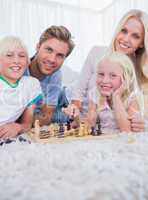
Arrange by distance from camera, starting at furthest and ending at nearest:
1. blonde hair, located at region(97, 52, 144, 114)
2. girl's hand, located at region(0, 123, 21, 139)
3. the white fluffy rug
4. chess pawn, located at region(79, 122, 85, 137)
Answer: blonde hair, located at region(97, 52, 144, 114) < chess pawn, located at region(79, 122, 85, 137) < girl's hand, located at region(0, 123, 21, 139) < the white fluffy rug

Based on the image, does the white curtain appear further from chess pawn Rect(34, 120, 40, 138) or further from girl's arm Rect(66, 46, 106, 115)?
chess pawn Rect(34, 120, 40, 138)

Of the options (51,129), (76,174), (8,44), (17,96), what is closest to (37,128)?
(51,129)

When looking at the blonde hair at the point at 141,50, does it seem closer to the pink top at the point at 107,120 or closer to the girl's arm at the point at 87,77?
the girl's arm at the point at 87,77

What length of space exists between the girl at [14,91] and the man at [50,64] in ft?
0.16

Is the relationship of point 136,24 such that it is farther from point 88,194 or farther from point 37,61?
point 88,194

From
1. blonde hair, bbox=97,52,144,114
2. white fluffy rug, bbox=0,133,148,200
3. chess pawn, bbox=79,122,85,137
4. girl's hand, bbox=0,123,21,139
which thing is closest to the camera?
white fluffy rug, bbox=0,133,148,200

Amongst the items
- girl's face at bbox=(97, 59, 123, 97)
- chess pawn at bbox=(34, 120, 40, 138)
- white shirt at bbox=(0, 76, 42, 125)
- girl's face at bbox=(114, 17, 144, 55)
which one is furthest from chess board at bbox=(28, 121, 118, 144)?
girl's face at bbox=(114, 17, 144, 55)

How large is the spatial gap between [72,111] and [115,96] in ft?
0.78

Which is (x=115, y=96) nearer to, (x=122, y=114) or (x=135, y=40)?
(x=122, y=114)

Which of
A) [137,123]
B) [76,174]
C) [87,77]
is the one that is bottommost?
[76,174]

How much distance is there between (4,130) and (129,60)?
29.6 inches

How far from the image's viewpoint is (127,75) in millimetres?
1489

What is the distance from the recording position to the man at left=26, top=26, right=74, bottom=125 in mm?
1357

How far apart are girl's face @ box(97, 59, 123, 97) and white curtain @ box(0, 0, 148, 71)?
0.12 metres
